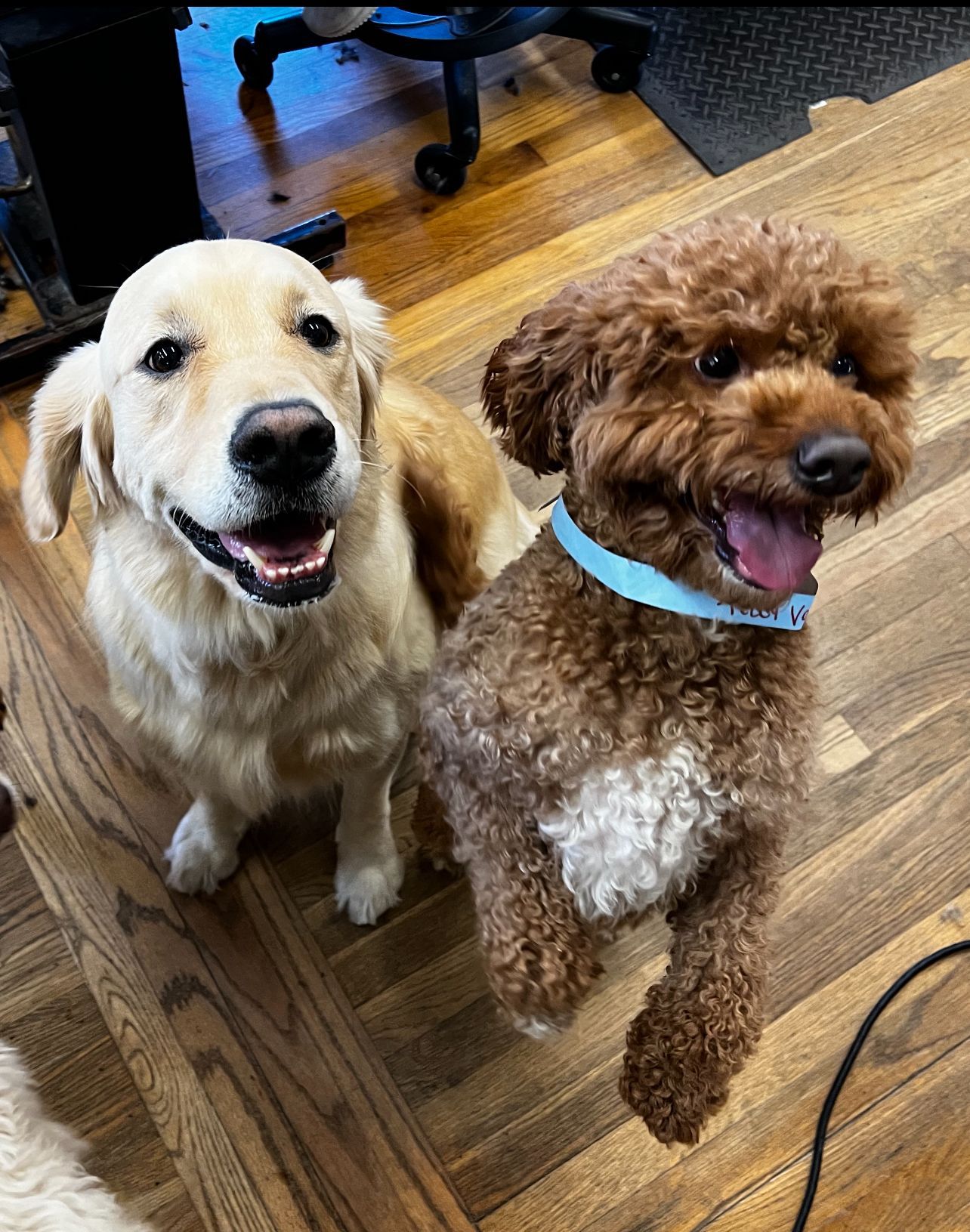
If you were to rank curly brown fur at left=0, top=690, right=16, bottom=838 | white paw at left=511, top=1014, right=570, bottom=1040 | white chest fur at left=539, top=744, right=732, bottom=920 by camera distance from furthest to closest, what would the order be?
1. curly brown fur at left=0, top=690, right=16, bottom=838
2. white paw at left=511, top=1014, right=570, bottom=1040
3. white chest fur at left=539, top=744, right=732, bottom=920

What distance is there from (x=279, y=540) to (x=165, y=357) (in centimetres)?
23

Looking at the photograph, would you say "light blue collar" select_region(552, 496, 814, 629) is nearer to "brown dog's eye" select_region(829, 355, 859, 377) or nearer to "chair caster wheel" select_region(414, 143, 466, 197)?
"brown dog's eye" select_region(829, 355, 859, 377)

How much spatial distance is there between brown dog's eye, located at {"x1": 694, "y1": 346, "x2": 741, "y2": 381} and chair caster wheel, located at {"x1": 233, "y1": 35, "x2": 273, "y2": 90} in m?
1.72

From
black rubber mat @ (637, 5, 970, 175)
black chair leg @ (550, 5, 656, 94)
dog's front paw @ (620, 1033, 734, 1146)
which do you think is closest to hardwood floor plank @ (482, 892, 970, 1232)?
dog's front paw @ (620, 1033, 734, 1146)

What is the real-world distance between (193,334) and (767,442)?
1.99ft

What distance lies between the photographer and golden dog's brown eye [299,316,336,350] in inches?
48.7

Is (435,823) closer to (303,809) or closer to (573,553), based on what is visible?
(303,809)

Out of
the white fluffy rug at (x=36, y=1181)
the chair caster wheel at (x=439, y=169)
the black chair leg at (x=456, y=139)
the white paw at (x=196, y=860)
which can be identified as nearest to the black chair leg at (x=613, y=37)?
the black chair leg at (x=456, y=139)

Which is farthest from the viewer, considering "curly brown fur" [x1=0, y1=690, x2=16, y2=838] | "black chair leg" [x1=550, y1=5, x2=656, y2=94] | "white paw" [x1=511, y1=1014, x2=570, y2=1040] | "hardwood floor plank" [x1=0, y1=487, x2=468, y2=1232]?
"black chair leg" [x1=550, y1=5, x2=656, y2=94]

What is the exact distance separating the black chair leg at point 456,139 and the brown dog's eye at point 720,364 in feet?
4.65

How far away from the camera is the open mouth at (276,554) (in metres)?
1.16

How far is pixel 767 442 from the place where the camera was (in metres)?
0.95

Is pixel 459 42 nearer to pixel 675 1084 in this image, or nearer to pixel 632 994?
pixel 632 994

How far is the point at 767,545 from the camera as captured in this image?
101 cm
